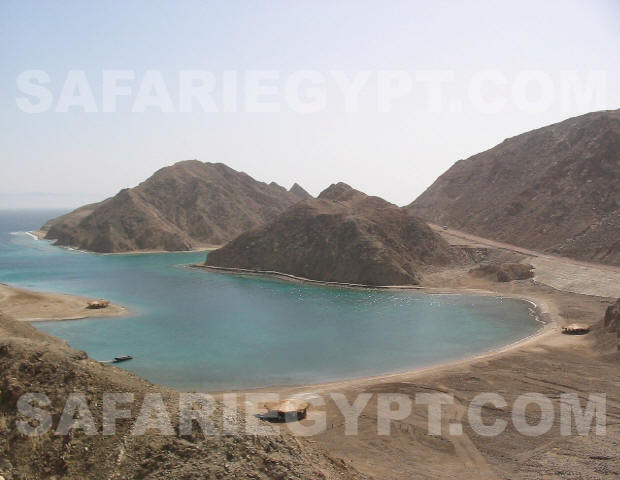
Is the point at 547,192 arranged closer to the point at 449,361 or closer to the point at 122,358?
the point at 449,361

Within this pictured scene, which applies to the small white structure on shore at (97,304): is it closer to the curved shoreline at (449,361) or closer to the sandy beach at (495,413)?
the sandy beach at (495,413)

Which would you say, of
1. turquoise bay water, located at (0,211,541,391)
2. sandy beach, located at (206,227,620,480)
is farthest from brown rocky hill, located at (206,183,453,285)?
sandy beach, located at (206,227,620,480)

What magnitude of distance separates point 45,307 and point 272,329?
2575 centimetres

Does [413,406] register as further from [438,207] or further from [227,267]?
[438,207]

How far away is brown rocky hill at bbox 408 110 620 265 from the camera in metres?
77.2

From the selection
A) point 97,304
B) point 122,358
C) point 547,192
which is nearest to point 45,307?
point 97,304

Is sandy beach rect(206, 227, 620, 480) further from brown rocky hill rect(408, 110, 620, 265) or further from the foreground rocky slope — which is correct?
brown rocky hill rect(408, 110, 620, 265)

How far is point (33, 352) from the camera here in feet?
50.8

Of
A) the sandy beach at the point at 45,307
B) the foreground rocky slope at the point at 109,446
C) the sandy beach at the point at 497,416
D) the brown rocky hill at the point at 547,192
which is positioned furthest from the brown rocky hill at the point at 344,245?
the foreground rocky slope at the point at 109,446

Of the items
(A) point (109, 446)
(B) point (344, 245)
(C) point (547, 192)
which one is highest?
(C) point (547, 192)

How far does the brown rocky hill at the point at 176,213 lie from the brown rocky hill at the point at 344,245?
38924mm

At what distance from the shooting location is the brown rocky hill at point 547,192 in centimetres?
7722

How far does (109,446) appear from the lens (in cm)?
1362

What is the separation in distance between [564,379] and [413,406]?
1009 cm
